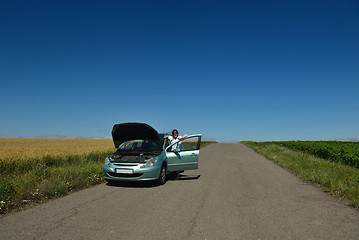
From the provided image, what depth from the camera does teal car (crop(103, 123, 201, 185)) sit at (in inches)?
310

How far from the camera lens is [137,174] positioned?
7.80 m

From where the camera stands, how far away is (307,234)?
4.02 metres

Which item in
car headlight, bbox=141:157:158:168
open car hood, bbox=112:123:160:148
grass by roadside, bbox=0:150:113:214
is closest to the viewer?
grass by roadside, bbox=0:150:113:214

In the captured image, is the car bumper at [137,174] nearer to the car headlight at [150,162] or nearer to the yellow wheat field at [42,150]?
the car headlight at [150,162]

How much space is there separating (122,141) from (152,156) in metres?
2.35

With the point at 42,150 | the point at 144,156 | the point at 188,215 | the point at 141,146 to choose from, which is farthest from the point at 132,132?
the point at 42,150

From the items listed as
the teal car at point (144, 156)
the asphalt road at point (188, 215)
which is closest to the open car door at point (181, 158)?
the teal car at point (144, 156)

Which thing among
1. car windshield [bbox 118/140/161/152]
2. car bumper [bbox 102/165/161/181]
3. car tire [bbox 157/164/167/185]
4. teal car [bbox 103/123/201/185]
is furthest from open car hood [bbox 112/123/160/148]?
car bumper [bbox 102/165/161/181]

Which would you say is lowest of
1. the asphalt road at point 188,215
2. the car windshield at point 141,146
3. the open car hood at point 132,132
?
the asphalt road at point 188,215

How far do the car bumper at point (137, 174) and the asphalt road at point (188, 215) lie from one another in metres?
0.34

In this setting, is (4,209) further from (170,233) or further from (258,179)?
(258,179)

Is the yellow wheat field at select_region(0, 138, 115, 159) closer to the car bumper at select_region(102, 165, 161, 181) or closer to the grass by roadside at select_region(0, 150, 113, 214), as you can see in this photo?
the grass by roadside at select_region(0, 150, 113, 214)

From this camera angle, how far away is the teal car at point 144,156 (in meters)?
7.86

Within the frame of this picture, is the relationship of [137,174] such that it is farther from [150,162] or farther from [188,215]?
[188,215]
